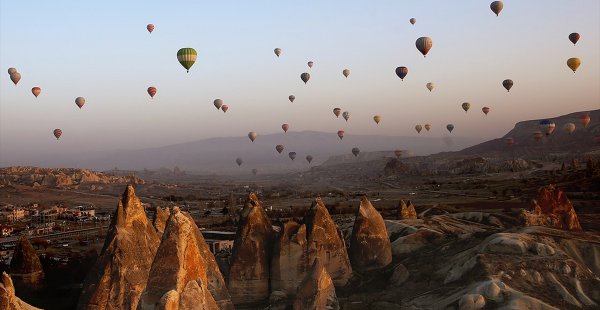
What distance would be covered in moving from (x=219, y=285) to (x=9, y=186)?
14781cm

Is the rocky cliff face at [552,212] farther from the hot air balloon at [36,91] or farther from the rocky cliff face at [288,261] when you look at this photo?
the hot air balloon at [36,91]

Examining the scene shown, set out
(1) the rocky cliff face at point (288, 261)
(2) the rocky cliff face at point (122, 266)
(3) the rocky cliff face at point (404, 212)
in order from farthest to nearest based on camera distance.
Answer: (3) the rocky cliff face at point (404, 212) → (1) the rocky cliff face at point (288, 261) → (2) the rocky cliff face at point (122, 266)

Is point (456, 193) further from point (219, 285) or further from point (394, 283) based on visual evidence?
point (219, 285)

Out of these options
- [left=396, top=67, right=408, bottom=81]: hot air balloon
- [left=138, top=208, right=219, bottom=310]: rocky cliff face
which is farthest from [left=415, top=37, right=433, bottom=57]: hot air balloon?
[left=138, top=208, right=219, bottom=310]: rocky cliff face

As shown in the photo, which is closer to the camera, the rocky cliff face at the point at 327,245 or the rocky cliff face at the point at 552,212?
the rocky cliff face at the point at 327,245

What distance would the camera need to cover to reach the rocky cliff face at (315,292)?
91.5 ft

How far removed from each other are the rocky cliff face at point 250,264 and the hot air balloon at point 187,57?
4572 centimetres

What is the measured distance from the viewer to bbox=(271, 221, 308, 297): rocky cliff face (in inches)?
1212

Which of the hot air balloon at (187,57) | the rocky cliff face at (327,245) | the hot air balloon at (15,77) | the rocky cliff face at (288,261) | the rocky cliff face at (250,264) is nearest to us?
the rocky cliff face at (250,264)

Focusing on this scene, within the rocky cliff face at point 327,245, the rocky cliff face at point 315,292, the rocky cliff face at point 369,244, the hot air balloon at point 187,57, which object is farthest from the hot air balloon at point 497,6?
the rocky cliff face at point 315,292

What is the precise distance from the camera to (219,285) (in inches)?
1046

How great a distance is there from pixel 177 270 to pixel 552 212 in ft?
108

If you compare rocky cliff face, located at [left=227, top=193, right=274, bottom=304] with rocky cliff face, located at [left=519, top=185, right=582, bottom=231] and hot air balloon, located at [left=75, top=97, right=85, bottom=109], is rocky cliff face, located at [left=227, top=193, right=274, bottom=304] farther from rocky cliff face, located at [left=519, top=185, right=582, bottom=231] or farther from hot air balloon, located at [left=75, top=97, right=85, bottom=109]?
hot air balloon, located at [left=75, top=97, right=85, bottom=109]

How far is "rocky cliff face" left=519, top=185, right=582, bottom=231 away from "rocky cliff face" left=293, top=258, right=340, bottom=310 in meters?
20.1
